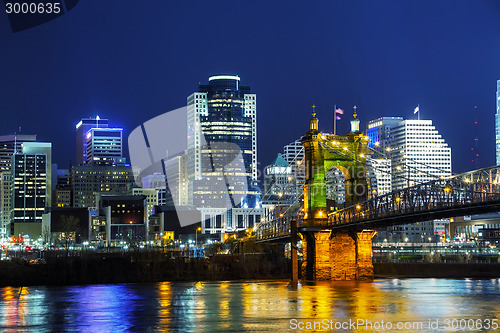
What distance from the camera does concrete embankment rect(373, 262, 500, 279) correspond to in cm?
10952

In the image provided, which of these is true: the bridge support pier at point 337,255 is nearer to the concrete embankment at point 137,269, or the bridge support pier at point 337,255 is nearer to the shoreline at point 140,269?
the shoreline at point 140,269

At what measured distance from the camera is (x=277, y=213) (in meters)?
120

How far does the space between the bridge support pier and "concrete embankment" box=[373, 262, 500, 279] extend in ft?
83.2

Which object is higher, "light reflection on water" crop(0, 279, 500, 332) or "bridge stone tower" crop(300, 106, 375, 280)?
"bridge stone tower" crop(300, 106, 375, 280)

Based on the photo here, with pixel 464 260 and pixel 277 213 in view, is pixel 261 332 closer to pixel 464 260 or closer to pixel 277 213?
pixel 277 213

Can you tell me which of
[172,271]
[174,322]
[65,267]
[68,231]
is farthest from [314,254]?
[68,231]

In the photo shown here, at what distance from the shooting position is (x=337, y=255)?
83.2 m

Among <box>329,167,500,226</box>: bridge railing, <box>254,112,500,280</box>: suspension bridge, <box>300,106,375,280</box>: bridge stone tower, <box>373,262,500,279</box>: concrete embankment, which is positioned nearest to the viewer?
<box>329,167,500,226</box>: bridge railing

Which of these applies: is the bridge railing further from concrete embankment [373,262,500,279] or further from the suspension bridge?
concrete embankment [373,262,500,279]

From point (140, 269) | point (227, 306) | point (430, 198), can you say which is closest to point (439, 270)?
point (140, 269)

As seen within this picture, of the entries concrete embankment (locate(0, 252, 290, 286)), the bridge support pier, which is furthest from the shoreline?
→ the bridge support pier

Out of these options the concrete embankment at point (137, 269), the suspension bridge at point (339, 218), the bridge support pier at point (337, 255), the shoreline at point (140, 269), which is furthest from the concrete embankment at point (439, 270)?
the bridge support pier at point (337, 255)

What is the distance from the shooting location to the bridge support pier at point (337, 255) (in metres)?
82.1

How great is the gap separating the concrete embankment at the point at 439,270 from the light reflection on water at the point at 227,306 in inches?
1144
